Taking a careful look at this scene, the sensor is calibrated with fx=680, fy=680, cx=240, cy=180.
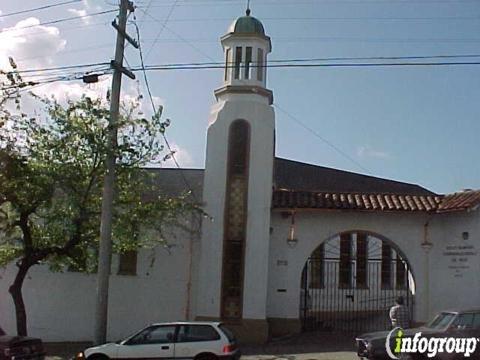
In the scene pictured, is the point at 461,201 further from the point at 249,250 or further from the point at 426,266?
the point at 249,250

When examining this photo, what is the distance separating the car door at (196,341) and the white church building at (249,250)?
5.23 metres

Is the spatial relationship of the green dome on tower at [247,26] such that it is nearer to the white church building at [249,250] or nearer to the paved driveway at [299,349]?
the white church building at [249,250]

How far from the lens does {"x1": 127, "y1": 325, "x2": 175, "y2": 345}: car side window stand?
15.9 m

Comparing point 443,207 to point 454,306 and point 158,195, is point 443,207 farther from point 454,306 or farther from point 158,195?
point 158,195

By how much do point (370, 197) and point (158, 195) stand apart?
6.85 m

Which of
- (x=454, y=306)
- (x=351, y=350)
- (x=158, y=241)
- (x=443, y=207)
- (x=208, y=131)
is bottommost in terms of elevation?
(x=351, y=350)

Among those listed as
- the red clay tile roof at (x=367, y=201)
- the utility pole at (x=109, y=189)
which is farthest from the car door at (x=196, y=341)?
the red clay tile roof at (x=367, y=201)

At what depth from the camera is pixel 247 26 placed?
22.7 m

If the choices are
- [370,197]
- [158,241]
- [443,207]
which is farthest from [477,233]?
[158,241]

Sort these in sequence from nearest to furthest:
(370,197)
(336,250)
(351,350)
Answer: (351,350)
(370,197)
(336,250)

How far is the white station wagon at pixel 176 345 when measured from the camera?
15578 millimetres

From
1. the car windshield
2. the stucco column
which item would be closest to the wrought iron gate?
the stucco column

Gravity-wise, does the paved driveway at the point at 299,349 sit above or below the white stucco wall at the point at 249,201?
below

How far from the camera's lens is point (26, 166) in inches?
700
